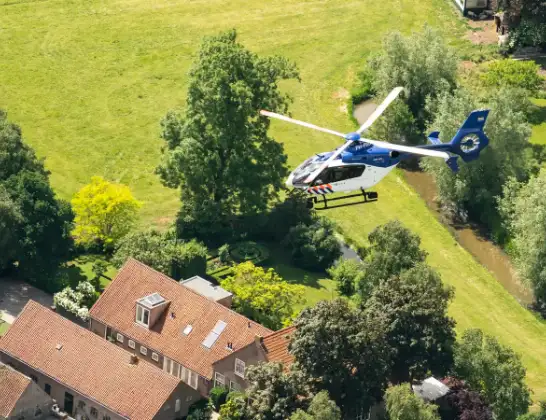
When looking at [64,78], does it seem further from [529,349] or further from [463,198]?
[529,349]

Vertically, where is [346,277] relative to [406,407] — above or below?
below

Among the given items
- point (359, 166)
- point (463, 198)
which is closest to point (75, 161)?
point (463, 198)

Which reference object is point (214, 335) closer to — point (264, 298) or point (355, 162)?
point (264, 298)

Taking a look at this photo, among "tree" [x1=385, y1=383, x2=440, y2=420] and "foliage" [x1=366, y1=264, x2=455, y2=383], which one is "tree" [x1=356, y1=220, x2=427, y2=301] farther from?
"tree" [x1=385, y1=383, x2=440, y2=420]

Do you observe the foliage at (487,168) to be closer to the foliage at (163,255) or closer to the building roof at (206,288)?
the foliage at (163,255)

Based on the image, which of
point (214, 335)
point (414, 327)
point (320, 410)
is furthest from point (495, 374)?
point (214, 335)

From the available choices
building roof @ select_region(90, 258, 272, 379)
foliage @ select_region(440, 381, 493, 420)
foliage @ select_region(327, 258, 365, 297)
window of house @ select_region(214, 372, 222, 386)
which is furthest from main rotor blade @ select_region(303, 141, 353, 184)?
foliage @ select_region(327, 258, 365, 297)
